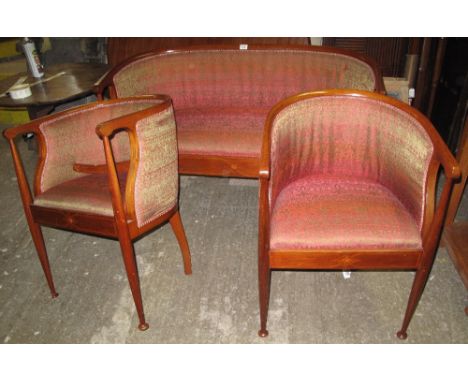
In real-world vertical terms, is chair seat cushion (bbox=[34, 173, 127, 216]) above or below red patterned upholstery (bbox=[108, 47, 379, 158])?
below

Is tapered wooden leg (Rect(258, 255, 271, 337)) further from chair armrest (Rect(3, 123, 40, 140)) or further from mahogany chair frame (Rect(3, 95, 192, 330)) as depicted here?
chair armrest (Rect(3, 123, 40, 140))

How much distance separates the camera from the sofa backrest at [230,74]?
7.80 feet

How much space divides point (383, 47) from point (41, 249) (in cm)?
267

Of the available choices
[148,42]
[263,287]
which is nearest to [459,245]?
[263,287]

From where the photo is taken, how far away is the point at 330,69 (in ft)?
7.63

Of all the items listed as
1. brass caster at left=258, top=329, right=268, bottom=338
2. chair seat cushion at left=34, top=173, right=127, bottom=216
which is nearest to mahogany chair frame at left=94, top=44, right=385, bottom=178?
chair seat cushion at left=34, top=173, right=127, bottom=216

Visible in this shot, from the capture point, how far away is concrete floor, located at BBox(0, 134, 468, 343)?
1.72 metres

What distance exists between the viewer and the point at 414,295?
155 centimetres

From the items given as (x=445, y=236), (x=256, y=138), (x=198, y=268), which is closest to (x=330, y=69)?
(x=256, y=138)

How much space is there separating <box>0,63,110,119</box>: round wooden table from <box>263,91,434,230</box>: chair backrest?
1.45 meters

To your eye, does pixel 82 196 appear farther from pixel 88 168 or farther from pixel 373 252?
pixel 373 252

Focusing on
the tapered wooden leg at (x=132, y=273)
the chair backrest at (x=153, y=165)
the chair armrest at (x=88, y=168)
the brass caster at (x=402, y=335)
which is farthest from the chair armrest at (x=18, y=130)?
the brass caster at (x=402, y=335)
